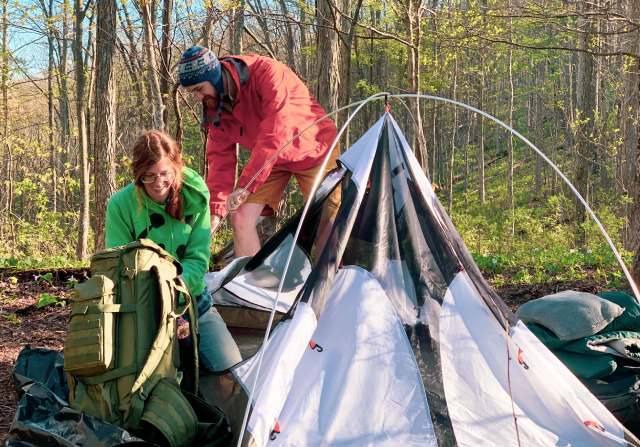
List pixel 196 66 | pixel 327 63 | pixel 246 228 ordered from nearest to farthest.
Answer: pixel 196 66, pixel 246 228, pixel 327 63

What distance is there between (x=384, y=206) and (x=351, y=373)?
819mm

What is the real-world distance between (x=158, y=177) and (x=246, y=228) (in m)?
1.25

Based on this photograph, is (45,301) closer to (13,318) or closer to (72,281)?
(13,318)

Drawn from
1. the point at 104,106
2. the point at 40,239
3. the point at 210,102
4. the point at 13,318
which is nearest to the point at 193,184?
the point at 210,102

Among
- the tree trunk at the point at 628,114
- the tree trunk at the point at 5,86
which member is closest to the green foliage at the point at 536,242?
the tree trunk at the point at 628,114

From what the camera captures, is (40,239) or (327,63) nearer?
(327,63)

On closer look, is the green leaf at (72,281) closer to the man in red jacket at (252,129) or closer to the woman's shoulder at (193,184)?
the man in red jacket at (252,129)

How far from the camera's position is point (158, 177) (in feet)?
10.2

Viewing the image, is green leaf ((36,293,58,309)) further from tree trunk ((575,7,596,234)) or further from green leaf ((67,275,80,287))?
tree trunk ((575,7,596,234))

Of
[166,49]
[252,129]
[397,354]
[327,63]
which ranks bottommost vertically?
[397,354]

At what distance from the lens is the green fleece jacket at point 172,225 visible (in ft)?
10.6

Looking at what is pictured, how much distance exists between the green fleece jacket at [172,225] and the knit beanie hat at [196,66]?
80 centimetres

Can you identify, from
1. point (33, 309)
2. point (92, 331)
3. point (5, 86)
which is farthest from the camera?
point (5, 86)

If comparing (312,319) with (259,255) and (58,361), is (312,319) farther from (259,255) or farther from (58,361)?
(58,361)
